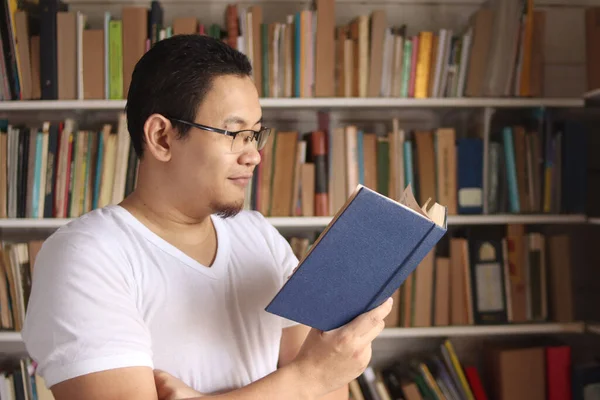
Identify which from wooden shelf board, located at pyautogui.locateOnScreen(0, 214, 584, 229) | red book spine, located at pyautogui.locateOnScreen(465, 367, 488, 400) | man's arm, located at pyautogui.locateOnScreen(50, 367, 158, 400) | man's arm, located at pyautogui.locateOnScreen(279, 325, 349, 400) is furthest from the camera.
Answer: red book spine, located at pyautogui.locateOnScreen(465, 367, 488, 400)

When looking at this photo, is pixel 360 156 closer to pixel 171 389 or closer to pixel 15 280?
pixel 15 280

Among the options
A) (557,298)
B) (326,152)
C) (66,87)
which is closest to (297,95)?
(326,152)

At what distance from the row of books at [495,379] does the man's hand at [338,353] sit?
1418 mm

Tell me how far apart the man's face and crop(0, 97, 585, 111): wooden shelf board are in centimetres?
118

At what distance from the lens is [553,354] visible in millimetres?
2270

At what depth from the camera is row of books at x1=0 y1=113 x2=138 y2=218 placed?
7.18 feet

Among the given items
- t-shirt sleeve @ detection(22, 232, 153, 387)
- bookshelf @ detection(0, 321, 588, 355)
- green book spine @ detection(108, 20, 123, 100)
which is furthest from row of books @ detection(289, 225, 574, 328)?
t-shirt sleeve @ detection(22, 232, 153, 387)

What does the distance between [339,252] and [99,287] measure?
0.33 metres

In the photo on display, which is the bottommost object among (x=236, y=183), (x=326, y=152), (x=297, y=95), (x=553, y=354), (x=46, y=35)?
(x=553, y=354)

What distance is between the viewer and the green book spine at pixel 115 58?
2.20 m

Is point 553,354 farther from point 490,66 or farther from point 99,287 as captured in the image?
point 99,287

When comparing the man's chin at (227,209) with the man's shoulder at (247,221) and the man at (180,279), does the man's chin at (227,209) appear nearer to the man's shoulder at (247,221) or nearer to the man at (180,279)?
the man at (180,279)

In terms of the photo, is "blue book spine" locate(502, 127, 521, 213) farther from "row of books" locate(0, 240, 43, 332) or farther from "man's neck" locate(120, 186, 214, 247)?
"row of books" locate(0, 240, 43, 332)

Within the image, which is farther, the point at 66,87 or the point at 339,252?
the point at 66,87
